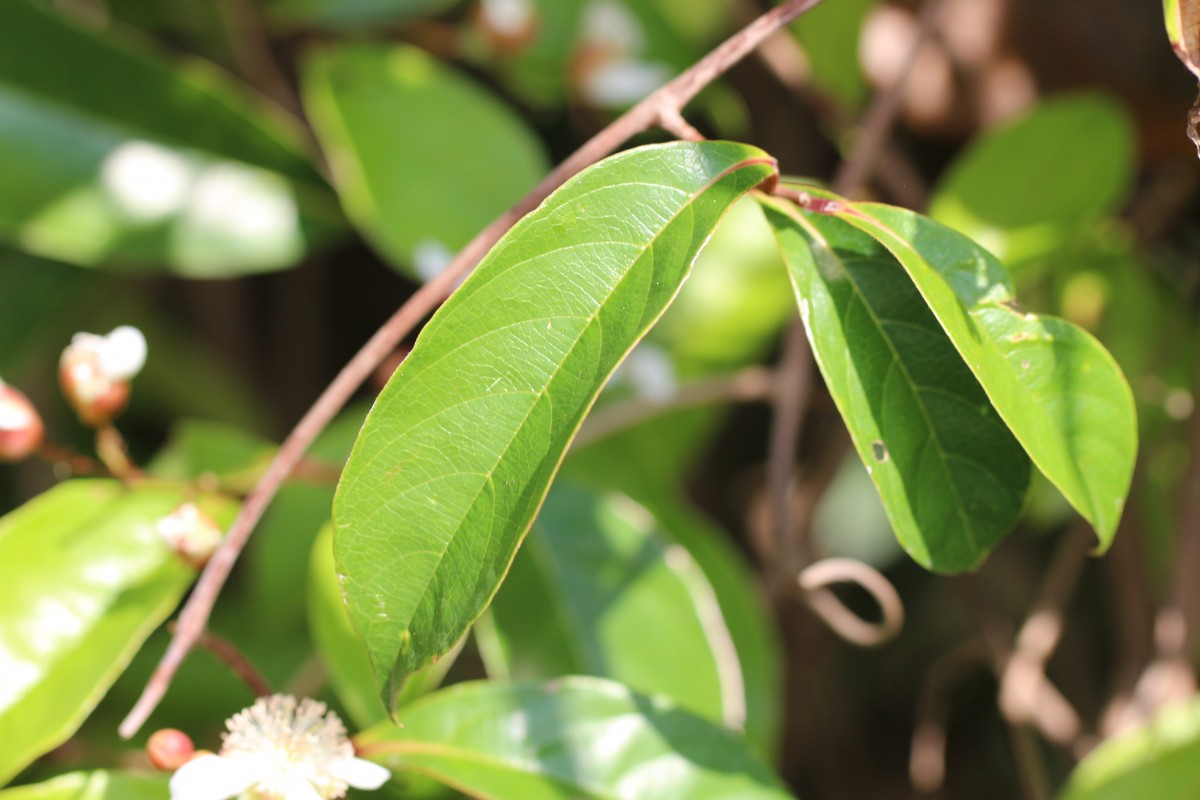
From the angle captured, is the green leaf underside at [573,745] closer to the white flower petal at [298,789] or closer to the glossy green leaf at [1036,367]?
the white flower petal at [298,789]

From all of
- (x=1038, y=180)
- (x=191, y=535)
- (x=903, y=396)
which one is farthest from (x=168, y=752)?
(x=1038, y=180)

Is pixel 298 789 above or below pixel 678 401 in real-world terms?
below

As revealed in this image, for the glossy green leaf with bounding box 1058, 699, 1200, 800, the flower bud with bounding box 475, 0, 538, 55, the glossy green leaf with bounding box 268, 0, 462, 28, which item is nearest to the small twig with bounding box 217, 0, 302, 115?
the glossy green leaf with bounding box 268, 0, 462, 28

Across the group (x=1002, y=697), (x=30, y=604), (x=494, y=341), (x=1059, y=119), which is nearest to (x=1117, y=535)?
(x=1002, y=697)

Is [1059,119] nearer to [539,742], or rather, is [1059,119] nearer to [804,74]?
[804,74]

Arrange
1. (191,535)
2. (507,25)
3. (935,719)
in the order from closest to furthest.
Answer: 1. (191,535)
2. (507,25)
3. (935,719)

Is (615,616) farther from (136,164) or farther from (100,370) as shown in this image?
(136,164)

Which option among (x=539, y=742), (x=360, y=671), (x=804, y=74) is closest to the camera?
(x=539, y=742)

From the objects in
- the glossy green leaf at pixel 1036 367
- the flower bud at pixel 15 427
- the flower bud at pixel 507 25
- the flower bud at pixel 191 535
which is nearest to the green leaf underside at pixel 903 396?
the glossy green leaf at pixel 1036 367
